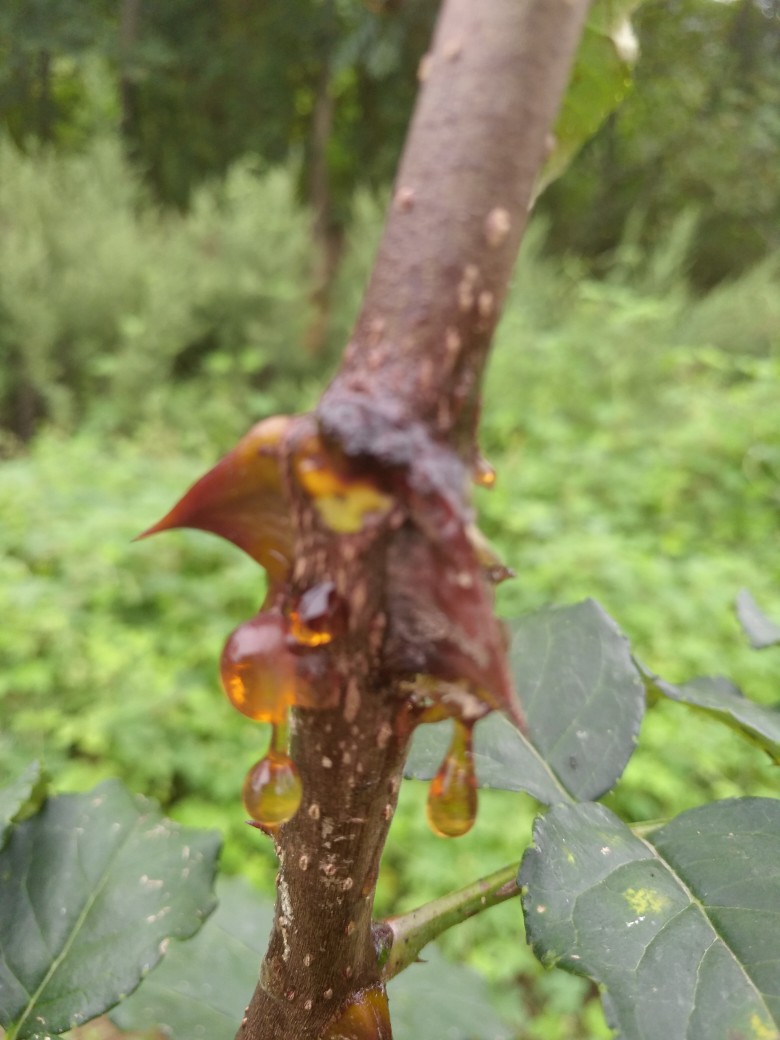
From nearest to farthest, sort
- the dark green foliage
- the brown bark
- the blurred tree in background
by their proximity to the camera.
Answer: the brown bark, the blurred tree in background, the dark green foliage

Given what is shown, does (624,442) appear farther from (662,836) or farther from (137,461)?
(662,836)

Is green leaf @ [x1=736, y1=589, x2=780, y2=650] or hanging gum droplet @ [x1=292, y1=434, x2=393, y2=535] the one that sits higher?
hanging gum droplet @ [x1=292, y1=434, x2=393, y2=535]

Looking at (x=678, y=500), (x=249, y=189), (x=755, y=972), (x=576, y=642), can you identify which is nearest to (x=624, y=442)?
(x=678, y=500)

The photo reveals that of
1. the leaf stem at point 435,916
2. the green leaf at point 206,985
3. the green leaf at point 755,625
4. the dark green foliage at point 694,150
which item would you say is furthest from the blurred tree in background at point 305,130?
the leaf stem at point 435,916

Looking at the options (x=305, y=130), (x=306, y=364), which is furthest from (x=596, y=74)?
(x=305, y=130)

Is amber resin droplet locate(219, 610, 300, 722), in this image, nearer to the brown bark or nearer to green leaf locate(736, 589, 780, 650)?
the brown bark

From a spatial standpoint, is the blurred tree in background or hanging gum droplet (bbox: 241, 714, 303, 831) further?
the blurred tree in background

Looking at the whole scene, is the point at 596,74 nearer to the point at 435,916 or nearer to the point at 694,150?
the point at 435,916

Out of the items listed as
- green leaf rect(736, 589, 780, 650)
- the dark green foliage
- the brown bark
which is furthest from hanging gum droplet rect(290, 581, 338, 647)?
the dark green foliage
